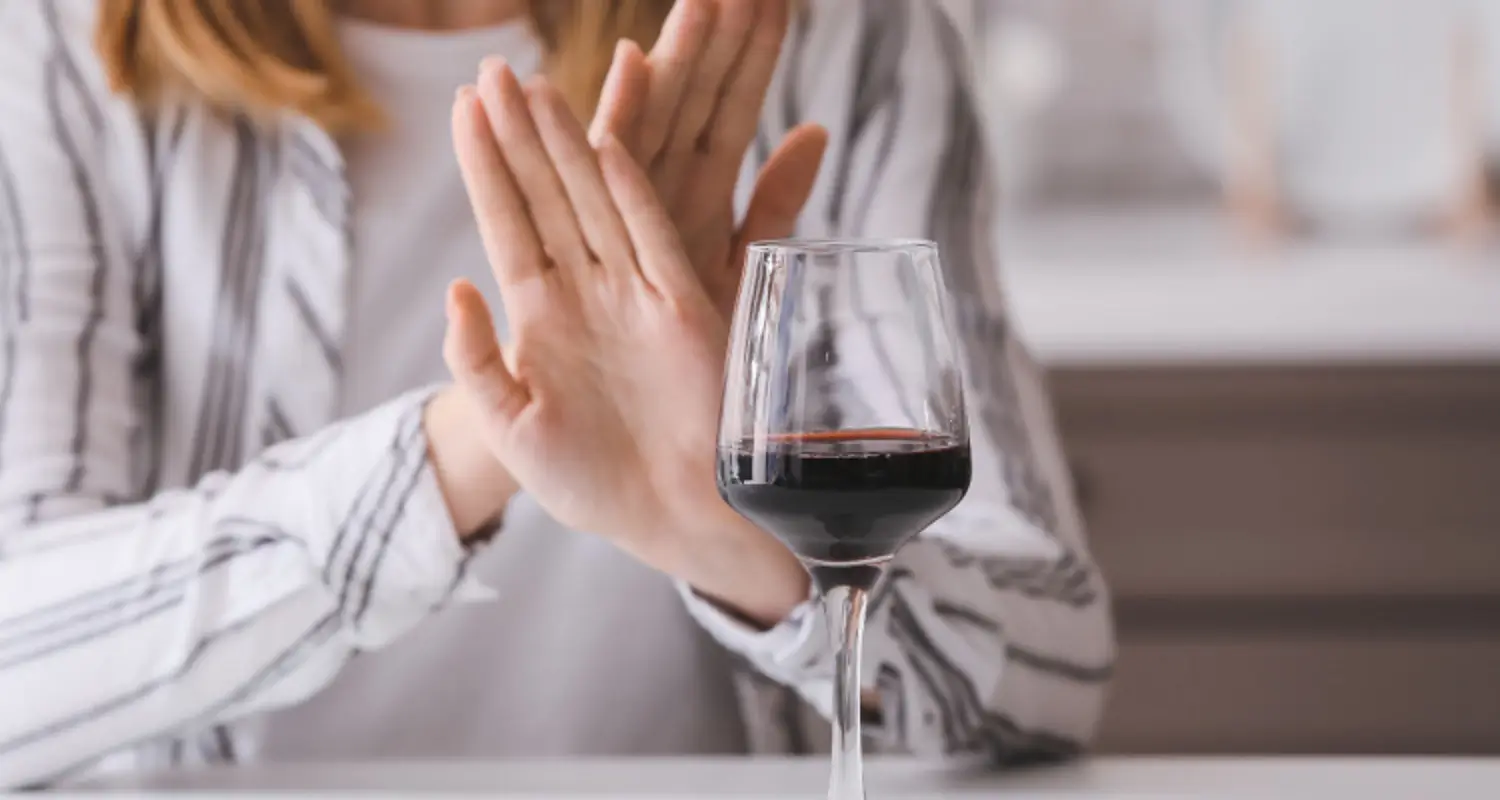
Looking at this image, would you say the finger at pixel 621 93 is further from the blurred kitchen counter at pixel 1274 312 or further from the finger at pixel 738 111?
the blurred kitchen counter at pixel 1274 312

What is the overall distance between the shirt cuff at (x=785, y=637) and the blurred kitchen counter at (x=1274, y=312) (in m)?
1.59

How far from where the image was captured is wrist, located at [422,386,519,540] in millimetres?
923

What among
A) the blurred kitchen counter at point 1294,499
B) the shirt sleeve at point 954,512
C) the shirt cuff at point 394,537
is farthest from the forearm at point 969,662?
the blurred kitchen counter at point 1294,499

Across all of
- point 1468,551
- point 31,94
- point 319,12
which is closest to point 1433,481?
point 1468,551

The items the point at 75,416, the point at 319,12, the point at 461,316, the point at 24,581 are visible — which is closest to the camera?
the point at 461,316

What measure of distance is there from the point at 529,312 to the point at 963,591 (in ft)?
1.03

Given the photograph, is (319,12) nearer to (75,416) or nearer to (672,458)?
(75,416)

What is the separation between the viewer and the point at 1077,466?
248 centimetres

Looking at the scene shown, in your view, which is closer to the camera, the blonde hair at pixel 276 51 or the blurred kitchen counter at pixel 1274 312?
the blonde hair at pixel 276 51

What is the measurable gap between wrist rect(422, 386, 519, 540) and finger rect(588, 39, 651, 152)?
17 cm

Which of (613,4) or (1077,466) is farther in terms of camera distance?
(1077,466)

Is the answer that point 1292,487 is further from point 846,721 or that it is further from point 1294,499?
point 846,721

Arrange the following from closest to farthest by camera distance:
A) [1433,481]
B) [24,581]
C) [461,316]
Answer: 1. [461,316]
2. [24,581]
3. [1433,481]

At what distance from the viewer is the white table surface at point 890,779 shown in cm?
91
